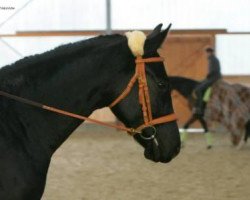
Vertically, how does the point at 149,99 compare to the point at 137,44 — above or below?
below

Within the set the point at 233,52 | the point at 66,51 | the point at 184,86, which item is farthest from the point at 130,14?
the point at 66,51

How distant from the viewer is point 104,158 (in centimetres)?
993

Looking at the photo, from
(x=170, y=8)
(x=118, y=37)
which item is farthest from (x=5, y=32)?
(x=118, y=37)

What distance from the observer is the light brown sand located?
6801 mm

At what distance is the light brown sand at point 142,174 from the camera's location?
680cm

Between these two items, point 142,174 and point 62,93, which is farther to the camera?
point 142,174

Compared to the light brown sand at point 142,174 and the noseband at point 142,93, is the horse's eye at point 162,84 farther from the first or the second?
the light brown sand at point 142,174

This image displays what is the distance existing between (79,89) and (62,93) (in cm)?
10

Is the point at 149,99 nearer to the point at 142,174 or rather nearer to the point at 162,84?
the point at 162,84

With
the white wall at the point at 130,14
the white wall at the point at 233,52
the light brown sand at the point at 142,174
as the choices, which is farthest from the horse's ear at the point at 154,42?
the white wall at the point at 130,14

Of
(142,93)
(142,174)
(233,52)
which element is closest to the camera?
(142,93)

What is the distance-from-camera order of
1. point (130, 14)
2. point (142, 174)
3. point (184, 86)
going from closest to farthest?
point (142, 174) → point (184, 86) → point (130, 14)

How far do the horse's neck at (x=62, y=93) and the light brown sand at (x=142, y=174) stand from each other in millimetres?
3640

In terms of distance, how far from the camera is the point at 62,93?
304cm
